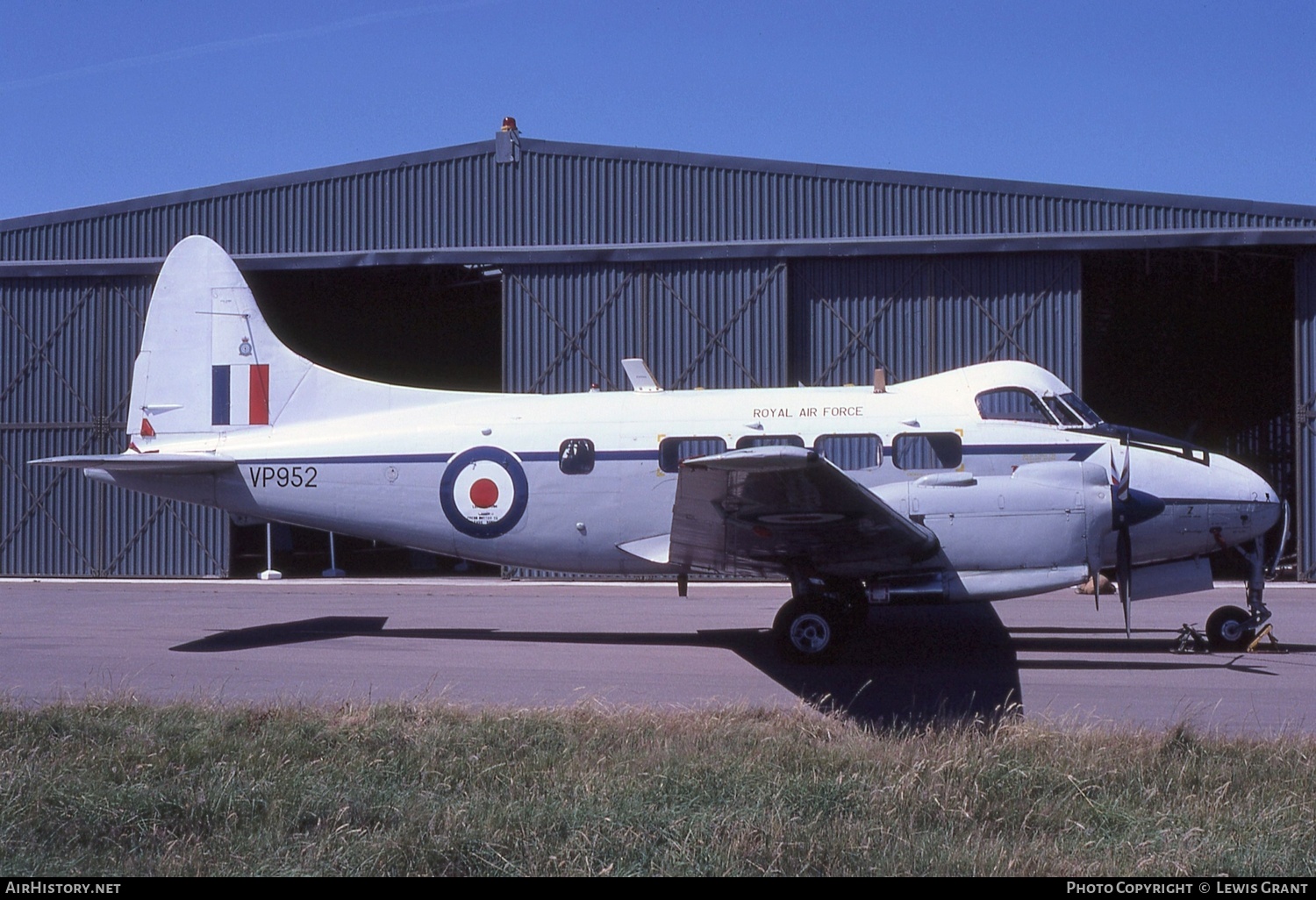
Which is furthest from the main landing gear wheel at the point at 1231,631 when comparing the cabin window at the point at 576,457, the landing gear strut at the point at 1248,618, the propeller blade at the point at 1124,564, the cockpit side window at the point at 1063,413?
the cabin window at the point at 576,457

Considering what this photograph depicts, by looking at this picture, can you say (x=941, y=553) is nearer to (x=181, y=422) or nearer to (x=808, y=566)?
(x=808, y=566)

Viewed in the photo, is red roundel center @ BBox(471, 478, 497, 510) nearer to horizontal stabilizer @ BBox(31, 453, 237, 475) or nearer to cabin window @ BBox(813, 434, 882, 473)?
horizontal stabilizer @ BBox(31, 453, 237, 475)

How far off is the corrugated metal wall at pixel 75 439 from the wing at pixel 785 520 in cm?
1505

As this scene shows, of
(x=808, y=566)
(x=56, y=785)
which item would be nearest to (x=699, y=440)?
(x=808, y=566)

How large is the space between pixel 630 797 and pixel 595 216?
17185 millimetres

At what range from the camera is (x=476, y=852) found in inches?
190

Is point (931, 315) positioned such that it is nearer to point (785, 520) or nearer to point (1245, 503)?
point (1245, 503)

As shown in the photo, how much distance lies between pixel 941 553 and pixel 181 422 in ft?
31.1

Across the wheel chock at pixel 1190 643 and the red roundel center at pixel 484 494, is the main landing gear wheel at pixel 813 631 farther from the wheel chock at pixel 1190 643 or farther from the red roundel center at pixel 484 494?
the wheel chock at pixel 1190 643

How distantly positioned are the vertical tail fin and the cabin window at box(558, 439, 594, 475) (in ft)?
12.4

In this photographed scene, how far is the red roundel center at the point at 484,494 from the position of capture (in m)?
11.5

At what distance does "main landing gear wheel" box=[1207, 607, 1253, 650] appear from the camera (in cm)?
1070

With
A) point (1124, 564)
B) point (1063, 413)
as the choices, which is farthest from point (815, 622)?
point (1063, 413)

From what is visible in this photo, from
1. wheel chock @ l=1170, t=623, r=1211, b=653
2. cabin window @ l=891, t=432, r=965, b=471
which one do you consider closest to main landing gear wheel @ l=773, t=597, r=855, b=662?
cabin window @ l=891, t=432, r=965, b=471
